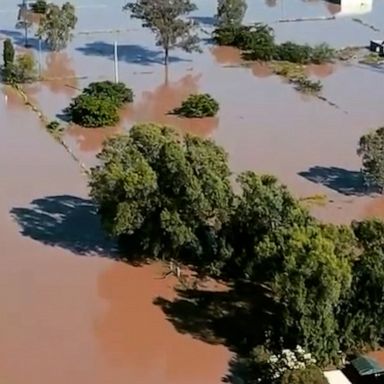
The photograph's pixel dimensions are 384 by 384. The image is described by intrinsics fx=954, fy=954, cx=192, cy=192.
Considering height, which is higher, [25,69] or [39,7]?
[39,7]

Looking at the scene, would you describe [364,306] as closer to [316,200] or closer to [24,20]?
[316,200]

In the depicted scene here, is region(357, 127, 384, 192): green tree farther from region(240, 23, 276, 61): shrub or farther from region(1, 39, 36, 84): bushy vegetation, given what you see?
region(1, 39, 36, 84): bushy vegetation

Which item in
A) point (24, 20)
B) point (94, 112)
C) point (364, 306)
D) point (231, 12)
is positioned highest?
point (231, 12)

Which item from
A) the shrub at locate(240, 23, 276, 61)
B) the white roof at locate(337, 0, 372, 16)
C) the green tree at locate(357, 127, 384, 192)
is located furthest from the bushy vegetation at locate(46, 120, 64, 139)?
the white roof at locate(337, 0, 372, 16)

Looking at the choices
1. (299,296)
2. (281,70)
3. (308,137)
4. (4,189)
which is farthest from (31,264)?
(281,70)

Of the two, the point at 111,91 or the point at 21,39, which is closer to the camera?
the point at 111,91

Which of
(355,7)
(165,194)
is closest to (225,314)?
(165,194)
